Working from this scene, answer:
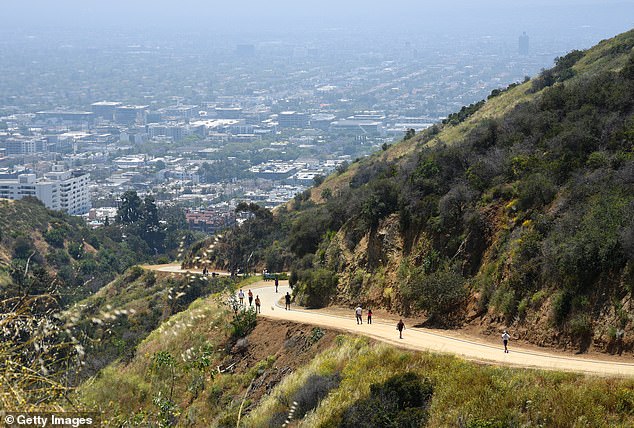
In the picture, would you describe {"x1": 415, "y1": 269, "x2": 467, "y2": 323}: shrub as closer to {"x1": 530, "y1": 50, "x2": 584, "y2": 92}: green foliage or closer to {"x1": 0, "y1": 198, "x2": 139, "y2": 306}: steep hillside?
{"x1": 530, "y1": 50, "x2": 584, "y2": 92}: green foliage

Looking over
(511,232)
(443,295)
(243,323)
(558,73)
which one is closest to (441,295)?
(443,295)

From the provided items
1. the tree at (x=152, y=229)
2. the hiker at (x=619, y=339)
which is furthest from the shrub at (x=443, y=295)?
the tree at (x=152, y=229)

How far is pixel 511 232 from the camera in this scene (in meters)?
22.3

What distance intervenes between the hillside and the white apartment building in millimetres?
83366

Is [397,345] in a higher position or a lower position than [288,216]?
higher

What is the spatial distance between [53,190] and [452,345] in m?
99.2

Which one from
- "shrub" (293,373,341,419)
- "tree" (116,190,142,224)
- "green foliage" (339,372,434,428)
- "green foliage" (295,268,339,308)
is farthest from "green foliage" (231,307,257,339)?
"tree" (116,190,142,224)

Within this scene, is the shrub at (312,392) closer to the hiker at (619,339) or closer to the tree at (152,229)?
the hiker at (619,339)

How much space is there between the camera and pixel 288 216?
54156mm

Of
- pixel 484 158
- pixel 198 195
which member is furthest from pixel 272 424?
pixel 198 195

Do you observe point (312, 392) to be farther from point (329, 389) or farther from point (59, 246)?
point (59, 246)

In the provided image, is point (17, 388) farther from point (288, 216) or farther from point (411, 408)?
point (288, 216)

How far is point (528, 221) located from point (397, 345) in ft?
17.2

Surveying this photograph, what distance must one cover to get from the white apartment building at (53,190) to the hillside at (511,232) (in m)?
83.4
